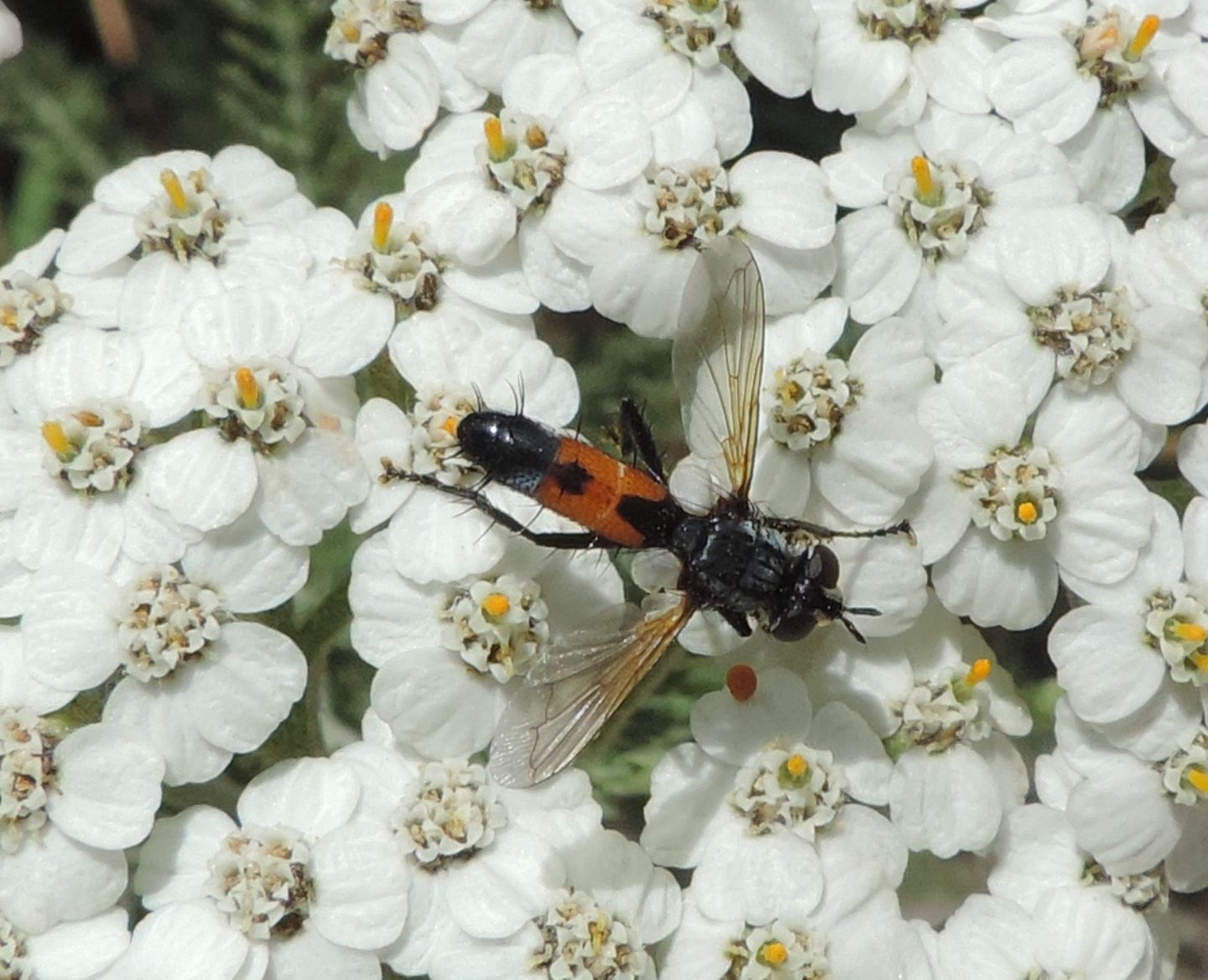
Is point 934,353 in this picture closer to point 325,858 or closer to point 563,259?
point 563,259

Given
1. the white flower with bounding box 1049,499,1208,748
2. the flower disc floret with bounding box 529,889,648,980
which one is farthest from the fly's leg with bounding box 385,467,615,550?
the white flower with bounding box 1049,499,1208,748

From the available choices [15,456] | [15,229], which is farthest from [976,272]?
[15,229]

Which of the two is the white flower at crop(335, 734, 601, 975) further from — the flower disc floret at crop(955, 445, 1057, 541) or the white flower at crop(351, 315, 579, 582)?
the flower disc floret at crop(955, 445, 1057, 541)

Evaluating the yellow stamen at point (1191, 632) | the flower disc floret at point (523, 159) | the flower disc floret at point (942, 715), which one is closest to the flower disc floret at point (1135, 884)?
the flower disc floret at point (942, 715)

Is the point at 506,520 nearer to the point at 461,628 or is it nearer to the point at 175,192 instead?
the point at 461,628

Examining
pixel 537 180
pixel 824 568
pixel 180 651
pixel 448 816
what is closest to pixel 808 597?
pixel 824 568

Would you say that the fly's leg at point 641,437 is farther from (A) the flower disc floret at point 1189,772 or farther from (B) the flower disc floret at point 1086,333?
(A) the flower disc floret at point 1189,772

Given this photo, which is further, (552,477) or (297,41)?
(297,41)
